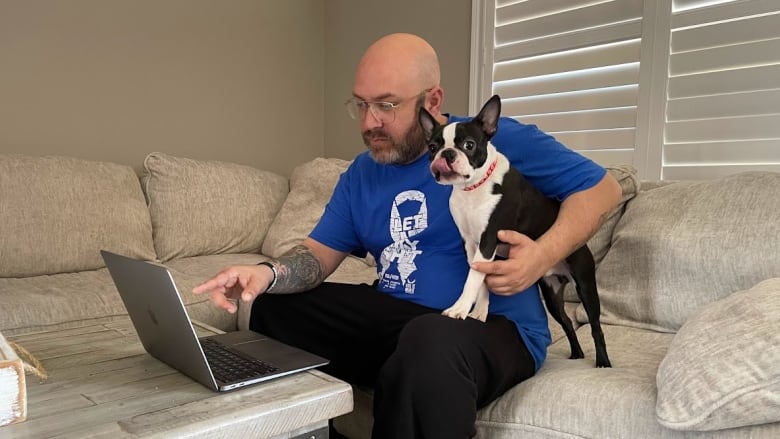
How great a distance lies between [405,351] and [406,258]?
15.2 inches

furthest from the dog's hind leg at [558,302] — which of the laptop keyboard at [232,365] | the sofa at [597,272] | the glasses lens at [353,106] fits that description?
the laptop keyboard at [232,365]

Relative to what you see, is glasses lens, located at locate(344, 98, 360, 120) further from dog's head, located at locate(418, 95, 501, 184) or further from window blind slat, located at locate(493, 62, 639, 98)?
window blind slat, located at locate(493, 62, 639, 98)

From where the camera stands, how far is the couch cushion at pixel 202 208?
2684mm

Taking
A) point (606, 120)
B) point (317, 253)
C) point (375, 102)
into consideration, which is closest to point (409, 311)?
point (317, 253)

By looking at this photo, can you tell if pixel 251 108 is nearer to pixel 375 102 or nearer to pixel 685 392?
pixel 375 102

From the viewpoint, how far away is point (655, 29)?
7.40 feet

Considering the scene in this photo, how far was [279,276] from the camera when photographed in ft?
4.67

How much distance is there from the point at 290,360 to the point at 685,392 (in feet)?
2.14

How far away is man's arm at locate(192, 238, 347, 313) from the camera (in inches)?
47.1

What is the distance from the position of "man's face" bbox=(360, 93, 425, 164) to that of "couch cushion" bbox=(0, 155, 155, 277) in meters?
1.42

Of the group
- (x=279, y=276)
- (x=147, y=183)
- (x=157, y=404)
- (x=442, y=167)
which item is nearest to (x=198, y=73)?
(x=147, y=183)

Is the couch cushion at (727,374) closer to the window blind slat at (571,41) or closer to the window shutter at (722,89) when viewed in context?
the window shutter at (722,89)

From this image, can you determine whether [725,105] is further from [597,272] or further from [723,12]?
[597,272]

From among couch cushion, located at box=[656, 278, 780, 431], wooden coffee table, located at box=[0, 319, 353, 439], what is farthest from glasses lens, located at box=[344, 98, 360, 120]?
couch cushion, located at box=[656, 278, 780, 431]
